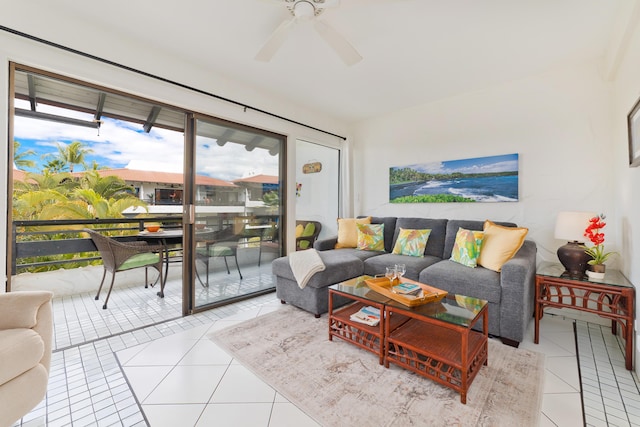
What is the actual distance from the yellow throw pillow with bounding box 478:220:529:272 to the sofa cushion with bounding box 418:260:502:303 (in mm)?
91

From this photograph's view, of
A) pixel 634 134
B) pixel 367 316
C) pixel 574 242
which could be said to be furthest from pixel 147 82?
pixel 574 242

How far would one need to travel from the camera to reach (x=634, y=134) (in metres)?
1.87

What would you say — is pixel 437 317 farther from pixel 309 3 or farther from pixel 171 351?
pixel 309 3

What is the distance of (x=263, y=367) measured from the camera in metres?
1.86

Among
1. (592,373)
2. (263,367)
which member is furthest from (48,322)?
(592,373)

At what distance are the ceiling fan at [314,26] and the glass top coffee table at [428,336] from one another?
1812 mm

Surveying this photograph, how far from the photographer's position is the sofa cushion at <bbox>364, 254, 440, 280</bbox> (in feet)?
9.12

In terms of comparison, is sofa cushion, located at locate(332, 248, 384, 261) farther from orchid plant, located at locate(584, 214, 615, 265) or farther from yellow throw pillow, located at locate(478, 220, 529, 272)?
orchid plant, located at locate(584, 214, 615, 265)

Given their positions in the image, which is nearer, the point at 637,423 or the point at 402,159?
the point at 637,423

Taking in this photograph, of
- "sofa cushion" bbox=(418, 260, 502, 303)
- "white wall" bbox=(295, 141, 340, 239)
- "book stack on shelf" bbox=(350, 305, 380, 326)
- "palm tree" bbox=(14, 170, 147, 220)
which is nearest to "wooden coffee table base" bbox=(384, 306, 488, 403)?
A: "book stack on shelf" bbox=(350, 305, 380, 326)

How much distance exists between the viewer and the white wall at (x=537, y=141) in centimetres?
264

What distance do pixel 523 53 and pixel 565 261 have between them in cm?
188

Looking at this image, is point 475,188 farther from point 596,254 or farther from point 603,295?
point 603,295

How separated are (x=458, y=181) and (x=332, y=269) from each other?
2.01 meters
